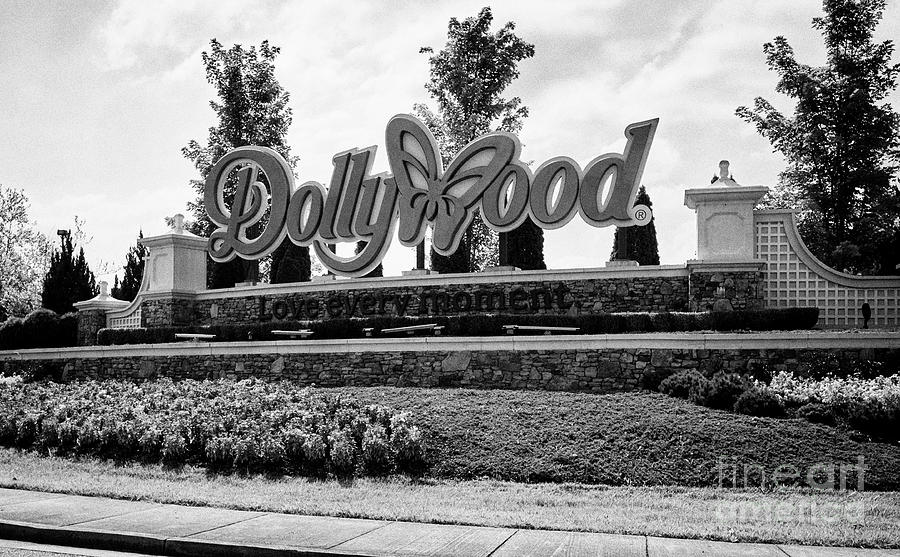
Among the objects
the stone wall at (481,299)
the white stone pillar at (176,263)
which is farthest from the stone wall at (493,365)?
the white stone pillar at (176,263)

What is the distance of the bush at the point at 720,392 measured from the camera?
16.3 meters

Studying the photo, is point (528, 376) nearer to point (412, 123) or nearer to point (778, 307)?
point (778, 307)

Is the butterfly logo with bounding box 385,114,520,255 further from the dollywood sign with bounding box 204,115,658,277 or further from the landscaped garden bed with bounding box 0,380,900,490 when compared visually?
the landscaped garden bed with bounding box 0,380,900,490

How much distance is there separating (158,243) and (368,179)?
29.1 ft

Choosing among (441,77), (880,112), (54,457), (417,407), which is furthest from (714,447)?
(441,77)

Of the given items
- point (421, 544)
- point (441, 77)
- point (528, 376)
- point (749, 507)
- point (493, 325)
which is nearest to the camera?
point (421, 544)

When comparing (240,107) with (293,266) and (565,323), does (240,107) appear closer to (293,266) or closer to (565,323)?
(293,266)

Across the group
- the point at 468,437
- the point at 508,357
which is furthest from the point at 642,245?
the point at 468,437

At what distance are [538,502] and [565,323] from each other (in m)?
10.6

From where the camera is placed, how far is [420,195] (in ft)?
85.3

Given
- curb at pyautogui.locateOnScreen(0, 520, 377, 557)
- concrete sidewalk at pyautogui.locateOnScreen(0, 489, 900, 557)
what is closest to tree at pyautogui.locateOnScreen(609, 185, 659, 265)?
concrete sidewalk at pyautogui.locateOnScreen(0, 489, 900, 557)

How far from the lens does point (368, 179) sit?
26750mm

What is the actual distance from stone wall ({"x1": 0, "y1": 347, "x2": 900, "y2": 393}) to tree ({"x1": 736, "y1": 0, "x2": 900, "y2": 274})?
505 inches

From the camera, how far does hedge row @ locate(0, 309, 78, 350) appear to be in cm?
3209
